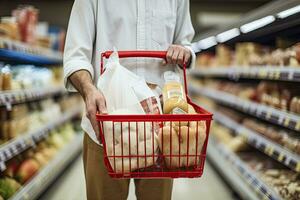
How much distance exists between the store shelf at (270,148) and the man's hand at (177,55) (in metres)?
1.46

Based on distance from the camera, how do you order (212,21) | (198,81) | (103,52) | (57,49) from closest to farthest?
(103,52)
(57,49)
(198,81)
(212,21)

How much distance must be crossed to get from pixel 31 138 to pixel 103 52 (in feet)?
6.90

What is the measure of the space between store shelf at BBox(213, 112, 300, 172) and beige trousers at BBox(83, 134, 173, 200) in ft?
4.36

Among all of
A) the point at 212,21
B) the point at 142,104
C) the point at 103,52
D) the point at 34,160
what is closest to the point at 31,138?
the point at 34,160

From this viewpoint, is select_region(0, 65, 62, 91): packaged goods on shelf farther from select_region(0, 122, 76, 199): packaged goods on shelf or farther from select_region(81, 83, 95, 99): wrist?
select_region(81, 83, 95, 99): wrist

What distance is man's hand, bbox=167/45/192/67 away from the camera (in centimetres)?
145

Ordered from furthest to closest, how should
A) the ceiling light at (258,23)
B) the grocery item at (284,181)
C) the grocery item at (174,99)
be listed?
the ceiling light at (258,23) → the grocery item at (284,181) → the grocery item at (174,99)

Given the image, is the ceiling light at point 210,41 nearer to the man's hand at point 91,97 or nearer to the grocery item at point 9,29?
the grocery item at point 9,29

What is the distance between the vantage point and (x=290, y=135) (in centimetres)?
308

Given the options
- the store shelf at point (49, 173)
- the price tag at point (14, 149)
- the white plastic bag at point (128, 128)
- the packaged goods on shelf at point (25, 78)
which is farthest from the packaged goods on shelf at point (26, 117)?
the white plastic bag at point (128, 128)

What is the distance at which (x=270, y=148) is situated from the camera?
319cm

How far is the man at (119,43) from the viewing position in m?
1.49

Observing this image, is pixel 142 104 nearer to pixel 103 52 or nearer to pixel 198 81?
pixel 103 52

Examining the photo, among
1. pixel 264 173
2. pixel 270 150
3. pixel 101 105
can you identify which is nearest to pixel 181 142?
pixel 101 105
